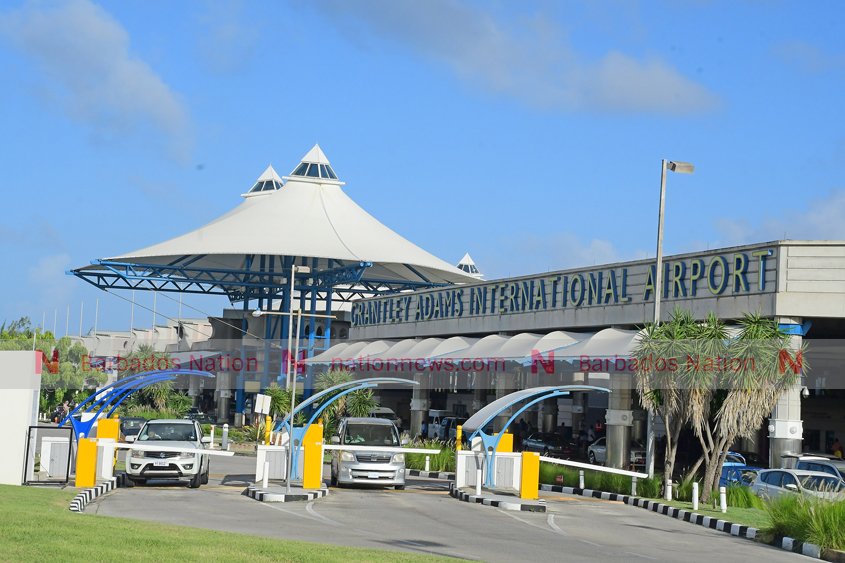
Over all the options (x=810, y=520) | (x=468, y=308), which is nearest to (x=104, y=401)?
(x=810, y=520)

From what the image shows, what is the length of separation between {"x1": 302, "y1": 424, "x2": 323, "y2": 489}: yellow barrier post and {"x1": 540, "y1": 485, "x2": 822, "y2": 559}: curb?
7.95m

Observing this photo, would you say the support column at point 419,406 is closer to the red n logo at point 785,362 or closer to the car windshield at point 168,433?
the car windshield at point 168,433

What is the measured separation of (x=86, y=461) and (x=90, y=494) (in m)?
2.20

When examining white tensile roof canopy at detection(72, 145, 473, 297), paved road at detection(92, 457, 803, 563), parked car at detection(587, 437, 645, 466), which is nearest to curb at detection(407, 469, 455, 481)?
parked car at detection(587, 437, 645, 466)

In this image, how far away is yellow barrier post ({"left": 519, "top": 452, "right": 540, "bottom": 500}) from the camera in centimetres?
2698

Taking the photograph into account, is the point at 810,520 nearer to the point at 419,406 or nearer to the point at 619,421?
the point at 619,421

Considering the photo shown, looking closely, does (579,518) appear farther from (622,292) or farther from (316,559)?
(622,292)

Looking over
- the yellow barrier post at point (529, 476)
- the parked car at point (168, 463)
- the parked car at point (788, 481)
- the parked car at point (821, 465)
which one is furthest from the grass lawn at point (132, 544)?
the parked car at point (821, 465)

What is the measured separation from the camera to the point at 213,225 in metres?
77.8

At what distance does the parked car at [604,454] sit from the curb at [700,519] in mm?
9112

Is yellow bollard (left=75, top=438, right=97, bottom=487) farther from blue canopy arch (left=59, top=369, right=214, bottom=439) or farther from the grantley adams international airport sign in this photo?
the grantley adams international airport sign

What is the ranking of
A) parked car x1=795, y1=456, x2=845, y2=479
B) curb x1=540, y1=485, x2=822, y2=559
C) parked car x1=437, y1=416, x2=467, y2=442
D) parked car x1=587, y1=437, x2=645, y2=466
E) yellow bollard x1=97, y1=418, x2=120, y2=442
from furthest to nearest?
parked car x1=437, y1=416, x2=467, y2=442 < parked car x1=587, y1=437, x2=645, y2=466 < parked car x1=795, y1=456, x2=845, y2=479 < yellow bollard x1=97, y1=418, x2=120, y2=442 < curb x1=540, y1=485, x2=822, y2=559

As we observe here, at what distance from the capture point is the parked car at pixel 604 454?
42650 mm

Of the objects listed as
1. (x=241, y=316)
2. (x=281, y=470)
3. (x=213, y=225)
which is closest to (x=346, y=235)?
(x=213, y=225)
